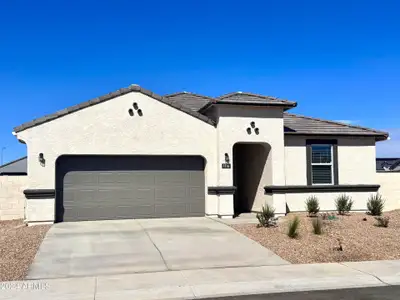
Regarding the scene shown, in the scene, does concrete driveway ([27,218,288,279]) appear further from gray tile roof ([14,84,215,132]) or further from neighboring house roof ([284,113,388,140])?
neighboring house roof ([284,113,388,140])

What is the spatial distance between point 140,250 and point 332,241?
5.16 m

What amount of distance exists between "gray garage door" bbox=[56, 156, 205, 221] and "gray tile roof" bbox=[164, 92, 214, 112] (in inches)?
181

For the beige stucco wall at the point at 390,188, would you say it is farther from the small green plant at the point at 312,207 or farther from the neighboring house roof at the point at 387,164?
the neighboring house roof at the point at 387,164

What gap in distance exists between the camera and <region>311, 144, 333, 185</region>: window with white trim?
62.1ft

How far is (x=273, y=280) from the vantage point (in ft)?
28.1

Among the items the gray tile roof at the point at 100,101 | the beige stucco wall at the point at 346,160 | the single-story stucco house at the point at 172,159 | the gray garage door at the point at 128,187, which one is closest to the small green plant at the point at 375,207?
the single-story stucco house at the point at 172,159

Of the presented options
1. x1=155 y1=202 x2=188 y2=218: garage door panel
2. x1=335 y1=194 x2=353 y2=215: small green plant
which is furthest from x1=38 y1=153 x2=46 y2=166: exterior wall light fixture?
x1=335 y1=194 x2=353 y2=215: small green plant

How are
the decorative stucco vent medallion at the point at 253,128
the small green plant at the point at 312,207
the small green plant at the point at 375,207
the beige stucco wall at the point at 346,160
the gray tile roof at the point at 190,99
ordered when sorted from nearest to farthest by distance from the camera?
the small green plant at the point at 312,207, the decorative stucco vent medallion at the point at 253,128, the small green plant at the point at 375,207, the beige stucco wall at the point at 346,160, the gray tile roof at the point at 190,99

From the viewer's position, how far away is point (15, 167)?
32.8 meters

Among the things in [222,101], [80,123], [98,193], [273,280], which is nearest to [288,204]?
[222,101]

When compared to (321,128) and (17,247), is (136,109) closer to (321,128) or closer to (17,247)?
(17,247)

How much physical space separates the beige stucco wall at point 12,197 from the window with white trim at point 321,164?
1163 cm

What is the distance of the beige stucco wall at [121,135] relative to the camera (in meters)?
15.6

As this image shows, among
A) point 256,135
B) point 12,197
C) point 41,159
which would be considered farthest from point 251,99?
point 12,197
